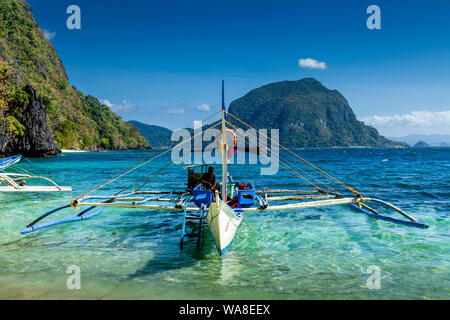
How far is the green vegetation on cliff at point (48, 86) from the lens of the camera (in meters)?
85.9

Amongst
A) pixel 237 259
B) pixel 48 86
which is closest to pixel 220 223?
pixel 237 259

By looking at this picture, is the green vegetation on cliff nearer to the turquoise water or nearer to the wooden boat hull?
the turquoise water

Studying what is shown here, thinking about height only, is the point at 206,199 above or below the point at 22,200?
above

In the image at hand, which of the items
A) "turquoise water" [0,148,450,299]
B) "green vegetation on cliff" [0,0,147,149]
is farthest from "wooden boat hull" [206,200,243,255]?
"green vegetation on cliff" [0,0,147,149]

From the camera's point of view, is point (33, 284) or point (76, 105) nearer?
point (33, 284)

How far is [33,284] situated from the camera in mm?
6527

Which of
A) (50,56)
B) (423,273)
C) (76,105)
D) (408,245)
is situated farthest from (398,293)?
(50,56)

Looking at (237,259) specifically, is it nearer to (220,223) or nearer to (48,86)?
(220,223)

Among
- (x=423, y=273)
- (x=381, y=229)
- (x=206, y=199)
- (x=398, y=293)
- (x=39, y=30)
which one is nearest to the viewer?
(x=398, y=293)

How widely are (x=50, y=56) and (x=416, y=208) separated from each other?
558 ft

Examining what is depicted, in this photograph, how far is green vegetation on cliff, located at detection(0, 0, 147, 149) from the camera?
85.9m

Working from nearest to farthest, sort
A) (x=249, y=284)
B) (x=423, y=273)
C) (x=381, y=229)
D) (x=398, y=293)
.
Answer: (x=398, y=293), (x=249, y=284), (x=423, y=273), (x=381, y=229)

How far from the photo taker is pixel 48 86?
380 feet
